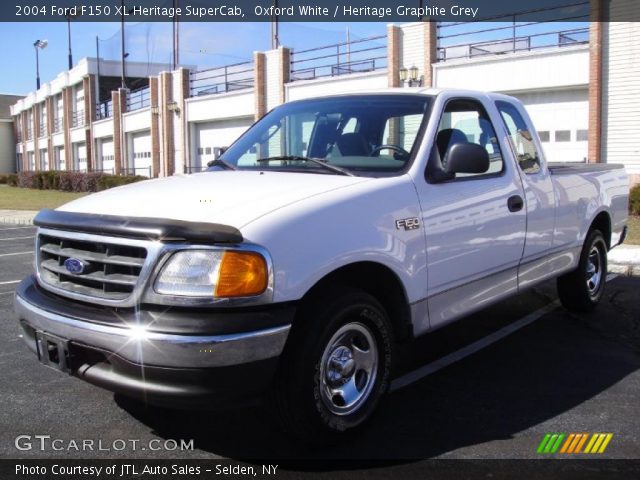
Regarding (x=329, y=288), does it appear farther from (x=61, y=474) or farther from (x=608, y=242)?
(x=608, y=242)

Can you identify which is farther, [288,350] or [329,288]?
[329,288]

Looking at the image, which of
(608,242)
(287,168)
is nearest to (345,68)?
(608,242)

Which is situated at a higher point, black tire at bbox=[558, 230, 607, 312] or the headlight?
the headlight

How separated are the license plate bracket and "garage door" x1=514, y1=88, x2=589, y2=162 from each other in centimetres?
1879

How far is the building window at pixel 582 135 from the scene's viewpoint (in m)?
20.2

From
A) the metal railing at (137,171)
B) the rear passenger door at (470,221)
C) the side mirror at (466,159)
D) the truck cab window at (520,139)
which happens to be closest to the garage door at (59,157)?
the metal railing at (137,171)

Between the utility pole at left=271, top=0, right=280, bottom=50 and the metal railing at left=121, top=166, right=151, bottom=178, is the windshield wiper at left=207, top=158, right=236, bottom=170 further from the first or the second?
the metal railing at left=121, top=166, right=151, bottom=178

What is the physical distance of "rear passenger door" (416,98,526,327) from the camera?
412cm

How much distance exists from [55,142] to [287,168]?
62.1 m

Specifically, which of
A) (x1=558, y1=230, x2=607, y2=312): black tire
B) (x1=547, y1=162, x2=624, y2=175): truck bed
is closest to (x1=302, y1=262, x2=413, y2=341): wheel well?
(x1=547, y1=162, x2=624, y2=175): truck bed

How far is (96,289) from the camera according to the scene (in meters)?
3.40

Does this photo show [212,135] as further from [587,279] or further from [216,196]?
[216,196]

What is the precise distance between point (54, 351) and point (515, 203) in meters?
3.25

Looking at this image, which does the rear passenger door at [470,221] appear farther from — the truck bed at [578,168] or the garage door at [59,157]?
the garage door at [59,157]
